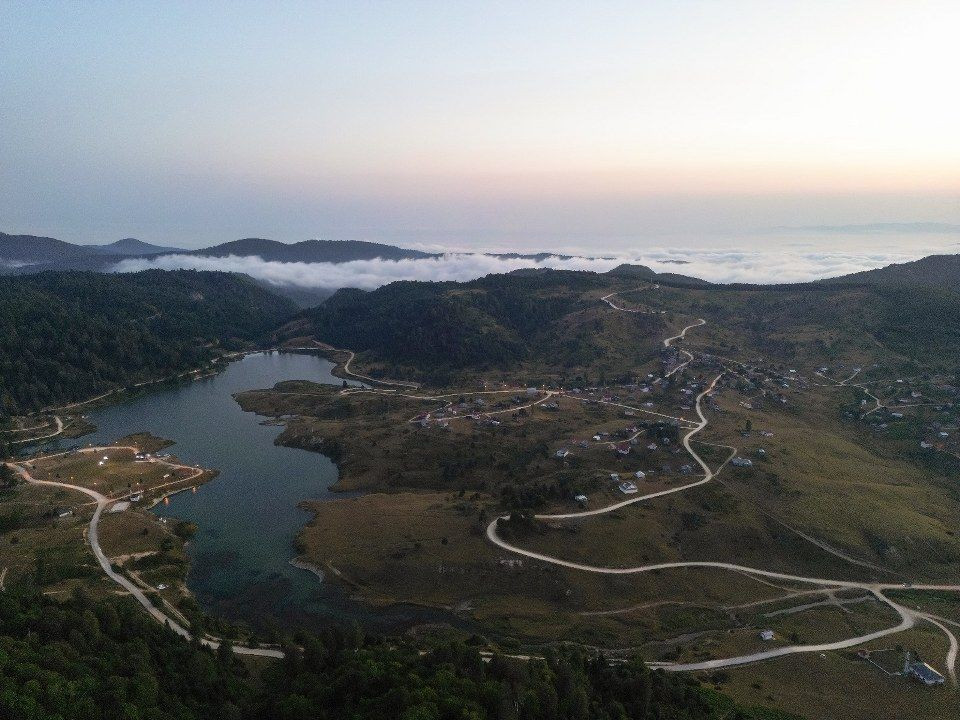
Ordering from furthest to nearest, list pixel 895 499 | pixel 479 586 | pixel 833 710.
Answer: pixel 895 499, pixel 479 586, pixel 833 710

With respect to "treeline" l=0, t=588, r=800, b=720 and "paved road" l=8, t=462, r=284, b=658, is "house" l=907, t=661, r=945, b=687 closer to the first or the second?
"treeline" l=0, t=588, r=800, b=720

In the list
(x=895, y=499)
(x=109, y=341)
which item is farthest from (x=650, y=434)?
(x=109, y=341)

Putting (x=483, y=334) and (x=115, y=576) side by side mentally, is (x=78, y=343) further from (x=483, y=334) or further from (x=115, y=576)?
(x=115, y=576)

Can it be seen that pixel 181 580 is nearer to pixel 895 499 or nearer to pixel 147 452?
pixel 147 452

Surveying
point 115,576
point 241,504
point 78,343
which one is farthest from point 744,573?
point 78,343

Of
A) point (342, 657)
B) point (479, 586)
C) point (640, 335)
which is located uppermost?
point (640, 335)

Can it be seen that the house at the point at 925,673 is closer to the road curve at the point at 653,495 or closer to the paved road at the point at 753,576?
the paved road at the point at 753,576

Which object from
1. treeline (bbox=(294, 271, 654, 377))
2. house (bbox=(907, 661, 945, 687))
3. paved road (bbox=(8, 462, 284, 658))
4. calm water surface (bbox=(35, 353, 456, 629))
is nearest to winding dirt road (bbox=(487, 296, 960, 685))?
house (bbox=(907, 661, 945, 687))

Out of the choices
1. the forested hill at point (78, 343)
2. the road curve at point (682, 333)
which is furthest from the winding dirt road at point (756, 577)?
the forested hill at point (78, 343)
